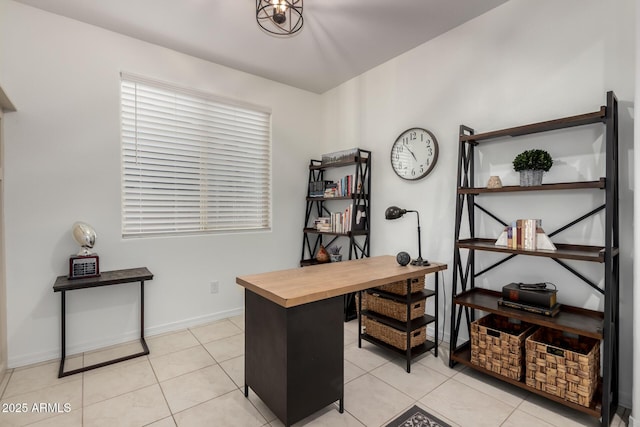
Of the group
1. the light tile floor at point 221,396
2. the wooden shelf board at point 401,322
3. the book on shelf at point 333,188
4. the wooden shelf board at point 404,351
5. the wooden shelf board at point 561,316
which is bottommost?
the light tile floor at point 221,396

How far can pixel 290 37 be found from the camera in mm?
2775

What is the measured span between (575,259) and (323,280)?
145 centimetres

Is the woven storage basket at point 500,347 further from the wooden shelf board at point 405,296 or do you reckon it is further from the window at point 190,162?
the window at point 190,162

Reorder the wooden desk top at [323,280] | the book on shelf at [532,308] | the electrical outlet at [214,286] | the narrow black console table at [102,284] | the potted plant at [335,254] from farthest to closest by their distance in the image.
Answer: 1. the potted plant at [335,254]
2. the electrical outlet at [214,286]
3. the narrow black console table at [102,284]
4. the book on shelf at [532,308]
5. the wooden desk top at [323,280]

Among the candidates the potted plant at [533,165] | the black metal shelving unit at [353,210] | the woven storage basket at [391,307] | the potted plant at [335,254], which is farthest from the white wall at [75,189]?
the potted plant at [533,165]

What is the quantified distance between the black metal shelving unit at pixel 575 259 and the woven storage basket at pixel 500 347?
52 mm

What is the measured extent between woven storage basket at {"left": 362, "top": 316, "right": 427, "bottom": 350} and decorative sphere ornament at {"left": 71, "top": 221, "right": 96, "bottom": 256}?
239cm

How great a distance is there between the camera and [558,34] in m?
2.16

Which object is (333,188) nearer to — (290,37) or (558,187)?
(290,37)

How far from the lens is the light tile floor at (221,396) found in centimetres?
181

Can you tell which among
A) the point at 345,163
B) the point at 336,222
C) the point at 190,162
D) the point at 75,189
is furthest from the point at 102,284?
the point at 345,163

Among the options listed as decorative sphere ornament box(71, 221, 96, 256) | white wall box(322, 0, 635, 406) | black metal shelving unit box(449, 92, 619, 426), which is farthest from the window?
black metal shelving unit box(449, 92, 619, 426)

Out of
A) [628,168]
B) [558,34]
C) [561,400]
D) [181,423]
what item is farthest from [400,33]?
[181,423]

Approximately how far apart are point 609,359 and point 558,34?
211cm
